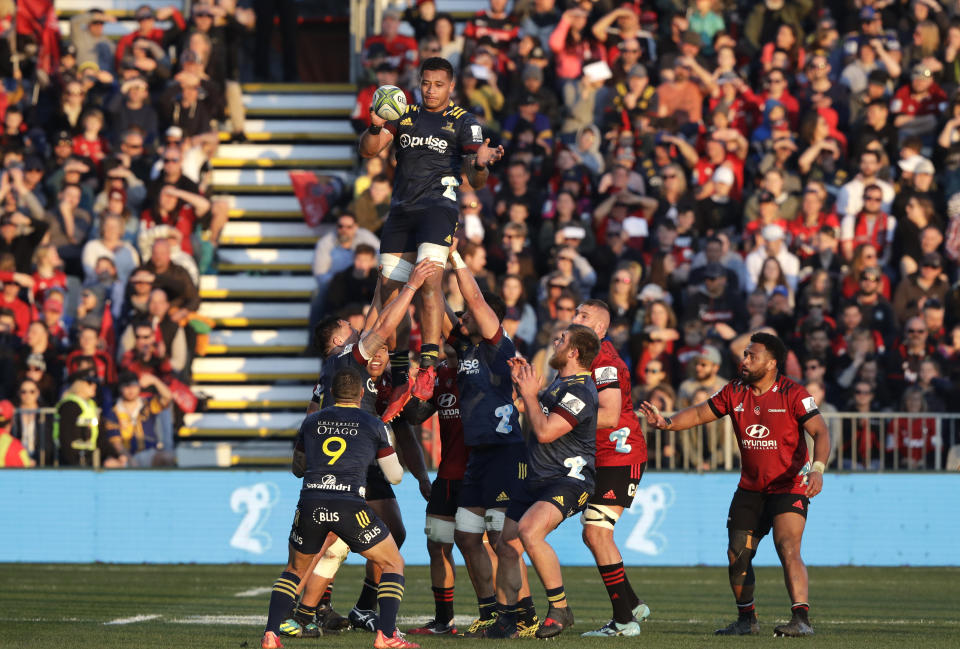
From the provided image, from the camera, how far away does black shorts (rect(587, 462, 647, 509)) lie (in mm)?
11680

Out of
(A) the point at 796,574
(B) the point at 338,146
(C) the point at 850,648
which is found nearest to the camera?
(C) the point at 850,648

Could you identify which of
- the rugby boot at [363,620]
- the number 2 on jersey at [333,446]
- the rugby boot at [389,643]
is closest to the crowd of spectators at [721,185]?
the rugby boot at [363,620]

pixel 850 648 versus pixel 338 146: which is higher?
pixel 338 146

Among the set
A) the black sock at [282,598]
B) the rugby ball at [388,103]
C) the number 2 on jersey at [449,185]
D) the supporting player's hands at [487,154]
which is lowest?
the black sock at [282,598]

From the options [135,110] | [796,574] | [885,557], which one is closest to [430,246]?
[796,574]

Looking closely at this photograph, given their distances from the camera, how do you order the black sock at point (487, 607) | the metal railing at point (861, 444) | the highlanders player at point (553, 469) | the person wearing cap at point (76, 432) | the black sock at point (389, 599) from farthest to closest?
1. the person wearing cap at point (76, 432)
2. the metal railing at point (861, 444)
3. the black sock at point (487, 607)
4. the highlanders player at point (553, 469)
5. the black sock at point (389, 599)

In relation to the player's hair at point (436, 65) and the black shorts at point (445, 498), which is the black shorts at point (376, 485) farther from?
the player's hair at point (436, 65)

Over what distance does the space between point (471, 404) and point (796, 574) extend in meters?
2.60

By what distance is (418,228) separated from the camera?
470 inches

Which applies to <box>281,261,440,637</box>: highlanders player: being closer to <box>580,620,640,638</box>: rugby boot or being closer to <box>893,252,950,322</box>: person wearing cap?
<box>580,620,640,638</box>: rugby boot

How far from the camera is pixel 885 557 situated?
1784cm

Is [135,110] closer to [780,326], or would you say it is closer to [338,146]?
[338,146]

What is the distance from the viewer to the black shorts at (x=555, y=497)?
434 inches

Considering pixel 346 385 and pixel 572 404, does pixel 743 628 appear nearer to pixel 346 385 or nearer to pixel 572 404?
pixel 572 404
